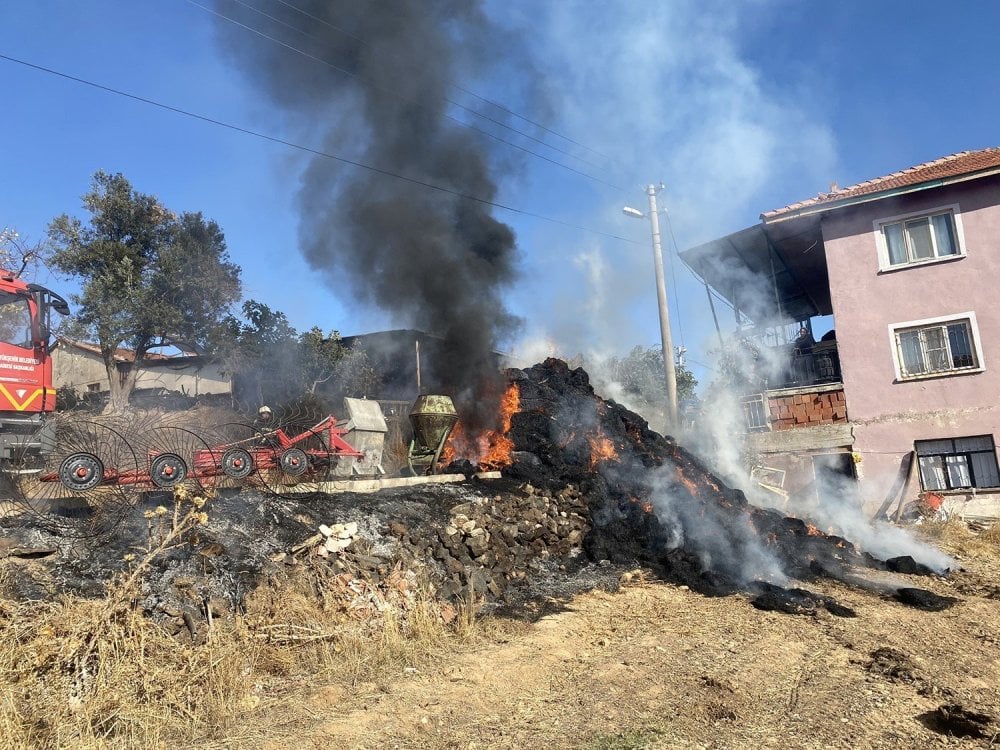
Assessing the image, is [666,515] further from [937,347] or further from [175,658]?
[937,347]

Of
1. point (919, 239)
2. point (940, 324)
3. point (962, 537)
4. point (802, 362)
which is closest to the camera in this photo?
point (962, 537)

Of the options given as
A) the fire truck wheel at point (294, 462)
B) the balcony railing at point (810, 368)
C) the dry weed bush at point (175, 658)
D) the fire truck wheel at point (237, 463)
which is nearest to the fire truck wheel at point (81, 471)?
the dry weed bush at point (175, 658)

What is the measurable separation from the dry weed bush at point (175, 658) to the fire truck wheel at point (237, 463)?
5.17 feet

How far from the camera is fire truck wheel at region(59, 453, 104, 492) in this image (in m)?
7.41

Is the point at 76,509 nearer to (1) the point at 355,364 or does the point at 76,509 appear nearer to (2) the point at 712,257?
(1) the point at 355,364

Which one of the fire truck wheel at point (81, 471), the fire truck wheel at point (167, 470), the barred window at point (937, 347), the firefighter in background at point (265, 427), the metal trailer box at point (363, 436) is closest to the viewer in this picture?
the fire truck wheel at point (81, 471)

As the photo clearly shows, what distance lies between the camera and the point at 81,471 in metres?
7.54

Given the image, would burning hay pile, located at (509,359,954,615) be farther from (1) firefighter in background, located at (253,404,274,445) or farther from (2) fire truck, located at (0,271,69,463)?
(2) fire truck, located at (0,271,69,463)

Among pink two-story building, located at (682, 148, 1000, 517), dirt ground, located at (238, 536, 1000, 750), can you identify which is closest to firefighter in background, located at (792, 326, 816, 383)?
pink two-story building, located at (682, 148, 1000, 517)

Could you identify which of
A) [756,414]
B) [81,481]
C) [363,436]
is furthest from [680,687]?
[756,414]

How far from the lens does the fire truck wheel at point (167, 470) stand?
316 inches

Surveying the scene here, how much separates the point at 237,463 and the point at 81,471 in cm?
197

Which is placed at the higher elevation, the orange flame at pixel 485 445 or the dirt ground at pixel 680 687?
the orange flame at pixel 485 445

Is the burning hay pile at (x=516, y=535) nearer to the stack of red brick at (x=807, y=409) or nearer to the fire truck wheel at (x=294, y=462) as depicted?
the fire truck wheel at (x=294, y=462)
